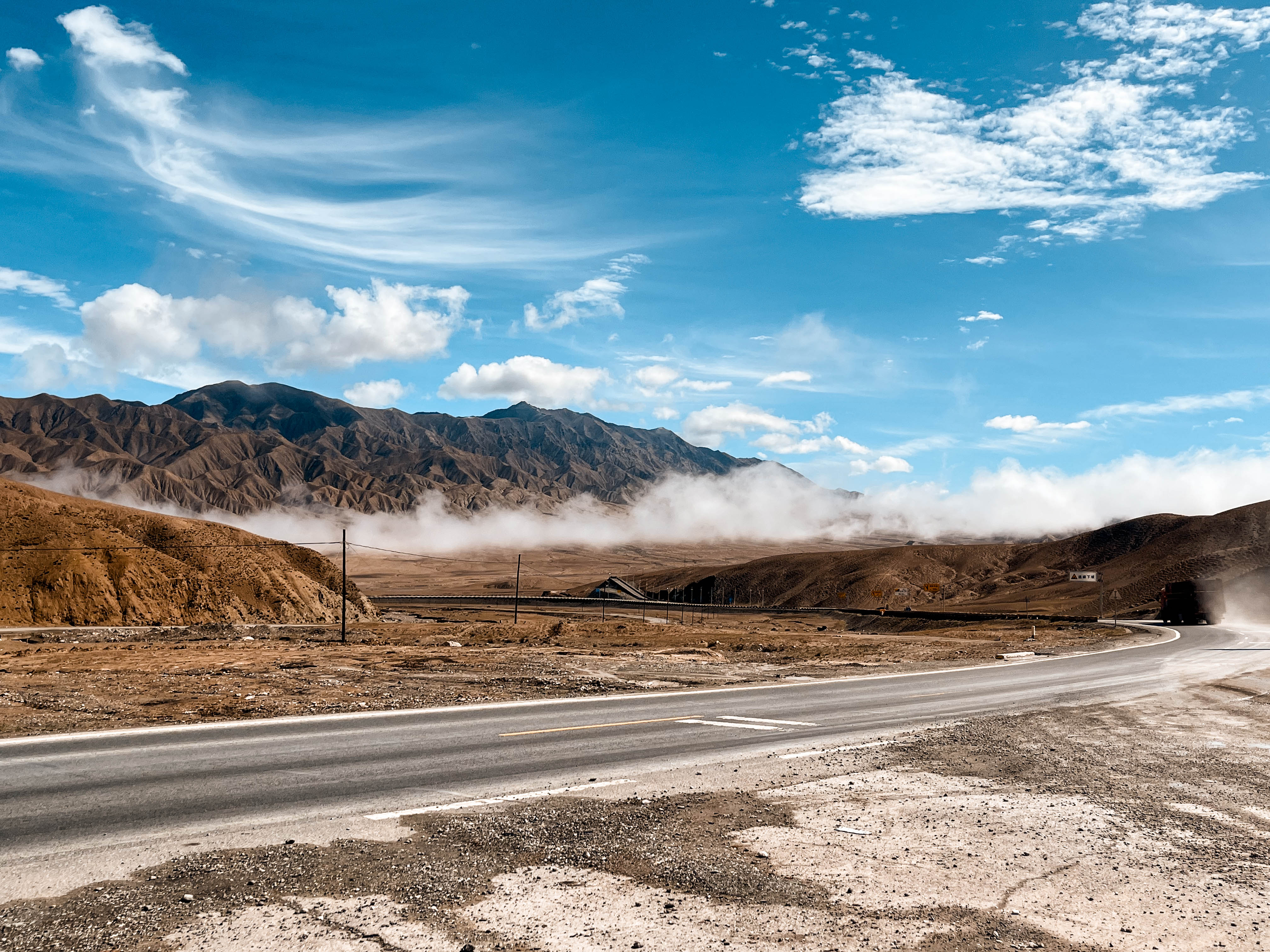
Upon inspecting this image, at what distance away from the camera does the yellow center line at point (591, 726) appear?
15.0 metres

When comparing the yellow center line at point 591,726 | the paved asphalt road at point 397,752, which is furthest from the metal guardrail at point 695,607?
the yellow center line at point 591,726

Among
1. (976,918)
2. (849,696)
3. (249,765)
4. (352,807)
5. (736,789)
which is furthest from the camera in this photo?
(849,696)

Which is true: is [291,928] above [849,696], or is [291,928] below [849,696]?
above

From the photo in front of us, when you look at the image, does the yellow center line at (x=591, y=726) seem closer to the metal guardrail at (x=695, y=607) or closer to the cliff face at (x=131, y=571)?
the cliff face at (x=131, y=571)

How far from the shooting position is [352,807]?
9.52 metres

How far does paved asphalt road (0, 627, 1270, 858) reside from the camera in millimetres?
9422

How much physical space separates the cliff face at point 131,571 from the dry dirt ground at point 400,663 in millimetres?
5580

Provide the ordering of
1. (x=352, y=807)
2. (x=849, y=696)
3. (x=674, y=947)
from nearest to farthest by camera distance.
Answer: (x=674, y=947) < (x=352, y=807) < (x=849, y=696)

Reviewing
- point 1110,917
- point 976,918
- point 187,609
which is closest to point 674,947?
point 976,918

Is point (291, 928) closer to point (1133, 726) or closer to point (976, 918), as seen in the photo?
point (976, 918)

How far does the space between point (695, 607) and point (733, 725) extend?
417 feet

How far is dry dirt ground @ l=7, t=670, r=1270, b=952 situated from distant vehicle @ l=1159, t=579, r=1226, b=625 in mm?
76940

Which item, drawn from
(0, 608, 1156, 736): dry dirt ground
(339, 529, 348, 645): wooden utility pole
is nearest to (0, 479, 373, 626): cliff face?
(339, 529, 348, 645): wooden utility pole

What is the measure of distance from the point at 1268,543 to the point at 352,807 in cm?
13857
